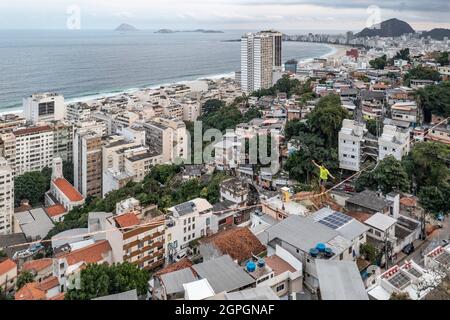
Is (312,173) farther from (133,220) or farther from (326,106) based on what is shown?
(133,220)

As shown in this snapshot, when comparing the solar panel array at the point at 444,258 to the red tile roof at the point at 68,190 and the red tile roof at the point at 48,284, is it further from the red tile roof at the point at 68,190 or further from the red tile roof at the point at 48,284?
the red tile roof at the point at 68,190

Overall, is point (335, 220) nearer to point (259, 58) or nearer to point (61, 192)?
point (61, 192)

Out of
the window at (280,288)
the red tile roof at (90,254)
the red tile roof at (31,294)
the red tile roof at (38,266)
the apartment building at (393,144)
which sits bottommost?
the red tile roof at (38,266)

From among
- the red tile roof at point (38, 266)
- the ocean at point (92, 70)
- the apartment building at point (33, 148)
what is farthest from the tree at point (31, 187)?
the ocean at point (92, 70)

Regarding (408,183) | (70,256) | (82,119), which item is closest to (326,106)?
(408,183)

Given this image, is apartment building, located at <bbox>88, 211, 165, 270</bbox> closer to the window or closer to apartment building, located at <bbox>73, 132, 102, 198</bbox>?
the window
